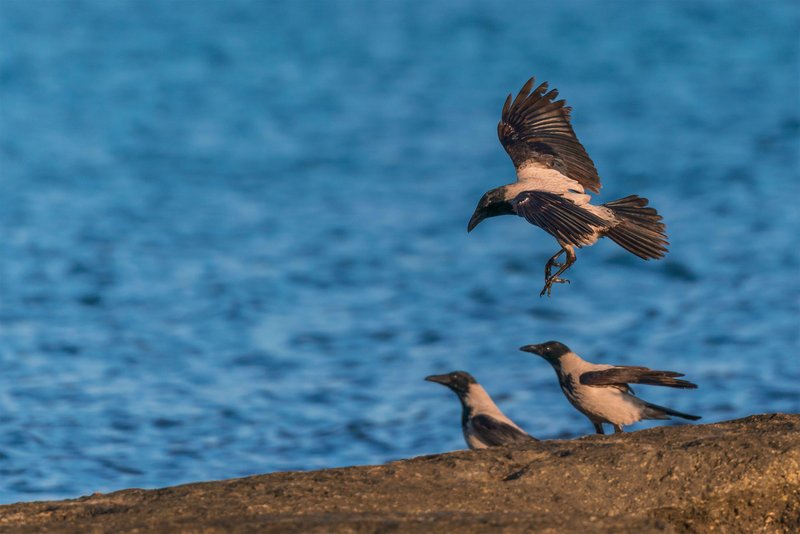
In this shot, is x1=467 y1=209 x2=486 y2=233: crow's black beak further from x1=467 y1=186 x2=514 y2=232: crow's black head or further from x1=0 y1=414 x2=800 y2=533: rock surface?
x1=0 y1=414 x2=800 y2=533: rock surface

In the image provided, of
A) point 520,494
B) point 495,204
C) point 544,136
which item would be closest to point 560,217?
point 495,204

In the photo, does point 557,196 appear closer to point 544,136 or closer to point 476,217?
point 476,217

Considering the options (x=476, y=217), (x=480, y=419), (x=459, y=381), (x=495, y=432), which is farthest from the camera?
(x=459, y=381)

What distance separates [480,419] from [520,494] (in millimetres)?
3719

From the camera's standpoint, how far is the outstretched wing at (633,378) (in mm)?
9219

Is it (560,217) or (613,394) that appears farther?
(613,394)

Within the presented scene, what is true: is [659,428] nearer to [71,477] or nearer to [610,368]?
[610,368]

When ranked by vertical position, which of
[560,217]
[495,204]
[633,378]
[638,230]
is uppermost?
[495,204]

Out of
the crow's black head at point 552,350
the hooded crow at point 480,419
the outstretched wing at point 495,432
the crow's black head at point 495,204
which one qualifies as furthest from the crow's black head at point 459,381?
the crow's black head at point 495,204

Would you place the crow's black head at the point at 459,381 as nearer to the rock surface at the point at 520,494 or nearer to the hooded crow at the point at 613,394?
the hooded crow at the point at 613,394

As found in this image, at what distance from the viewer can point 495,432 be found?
10.5 metres

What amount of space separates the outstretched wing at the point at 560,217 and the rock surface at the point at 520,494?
1463 mm

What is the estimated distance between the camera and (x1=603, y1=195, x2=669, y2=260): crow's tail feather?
940 centimetres

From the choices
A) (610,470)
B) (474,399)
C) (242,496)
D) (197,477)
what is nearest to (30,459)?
(197,477)
